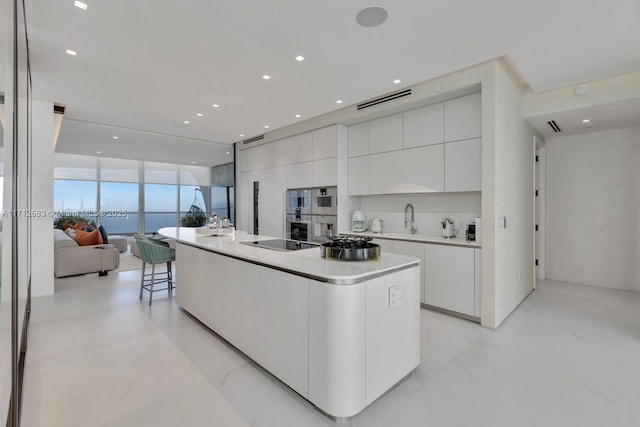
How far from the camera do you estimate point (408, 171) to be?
159 inches

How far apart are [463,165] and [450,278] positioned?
1.31 m

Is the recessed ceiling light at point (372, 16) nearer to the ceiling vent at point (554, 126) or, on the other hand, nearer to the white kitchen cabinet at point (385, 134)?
the white kitchen cabinet at point (385, 134)

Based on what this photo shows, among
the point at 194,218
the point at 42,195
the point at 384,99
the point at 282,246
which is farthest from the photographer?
the point at 194,218

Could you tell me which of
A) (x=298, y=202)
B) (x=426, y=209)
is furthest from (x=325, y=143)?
(x=426, y=209)

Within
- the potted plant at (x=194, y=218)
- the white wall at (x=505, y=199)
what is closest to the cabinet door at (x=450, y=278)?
the white wall at (x=505, y=199)

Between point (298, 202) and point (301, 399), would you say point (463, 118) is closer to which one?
point (298, 202)

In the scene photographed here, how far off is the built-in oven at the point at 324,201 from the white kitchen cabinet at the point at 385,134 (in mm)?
900

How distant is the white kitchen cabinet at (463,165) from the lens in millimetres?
3402

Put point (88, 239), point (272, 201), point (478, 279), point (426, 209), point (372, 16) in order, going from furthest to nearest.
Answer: point (272, 201), point (88, 239), point (426, 209), point (478, 279), point (372, 16)

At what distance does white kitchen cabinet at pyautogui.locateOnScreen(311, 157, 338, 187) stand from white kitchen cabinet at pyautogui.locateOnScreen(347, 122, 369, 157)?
33 cm

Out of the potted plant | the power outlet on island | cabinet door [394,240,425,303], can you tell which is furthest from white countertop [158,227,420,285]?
the potted plant

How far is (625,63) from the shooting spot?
117 inches

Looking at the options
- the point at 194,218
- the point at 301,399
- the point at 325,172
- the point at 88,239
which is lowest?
the point at 301,399

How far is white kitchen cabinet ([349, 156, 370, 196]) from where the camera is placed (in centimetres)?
456
